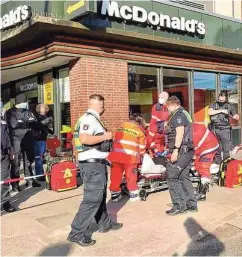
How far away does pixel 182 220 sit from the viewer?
525cm

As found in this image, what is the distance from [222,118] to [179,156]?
3256 millimetres

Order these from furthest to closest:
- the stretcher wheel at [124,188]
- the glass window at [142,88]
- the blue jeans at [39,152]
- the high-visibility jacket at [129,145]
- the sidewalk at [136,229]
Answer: the glass window at [142,88] < the blue jeans at [39,152] < the stretcher wheel at [124,188] < the high-visibility jacket at [129,145] < the sidewalk at [136,229]

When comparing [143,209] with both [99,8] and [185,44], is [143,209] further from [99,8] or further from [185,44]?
[185,44]

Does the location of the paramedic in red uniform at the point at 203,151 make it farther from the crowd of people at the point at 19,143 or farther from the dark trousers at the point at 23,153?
the dark trousers at the point at 23,153

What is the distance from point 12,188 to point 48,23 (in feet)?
12.4

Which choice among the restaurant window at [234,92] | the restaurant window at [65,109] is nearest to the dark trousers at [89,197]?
the restaurant window at [65,109]

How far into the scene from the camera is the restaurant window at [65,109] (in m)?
10.6

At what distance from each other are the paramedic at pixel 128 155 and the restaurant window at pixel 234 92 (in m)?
7.97

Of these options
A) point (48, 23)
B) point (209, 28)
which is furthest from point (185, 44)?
point (48, 23)

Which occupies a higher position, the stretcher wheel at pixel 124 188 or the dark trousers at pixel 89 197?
the dark trousers at pixel 89 197

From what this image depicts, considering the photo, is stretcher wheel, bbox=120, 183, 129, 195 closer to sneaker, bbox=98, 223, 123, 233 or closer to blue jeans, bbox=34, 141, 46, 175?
sneaker, bbox=98, 223, 123, 233

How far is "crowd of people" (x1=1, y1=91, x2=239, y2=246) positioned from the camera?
173 inches

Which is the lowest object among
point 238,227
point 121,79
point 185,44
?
point 238,227

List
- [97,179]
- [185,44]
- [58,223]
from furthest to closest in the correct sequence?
[185,44]
[58,223]
[97,179]
